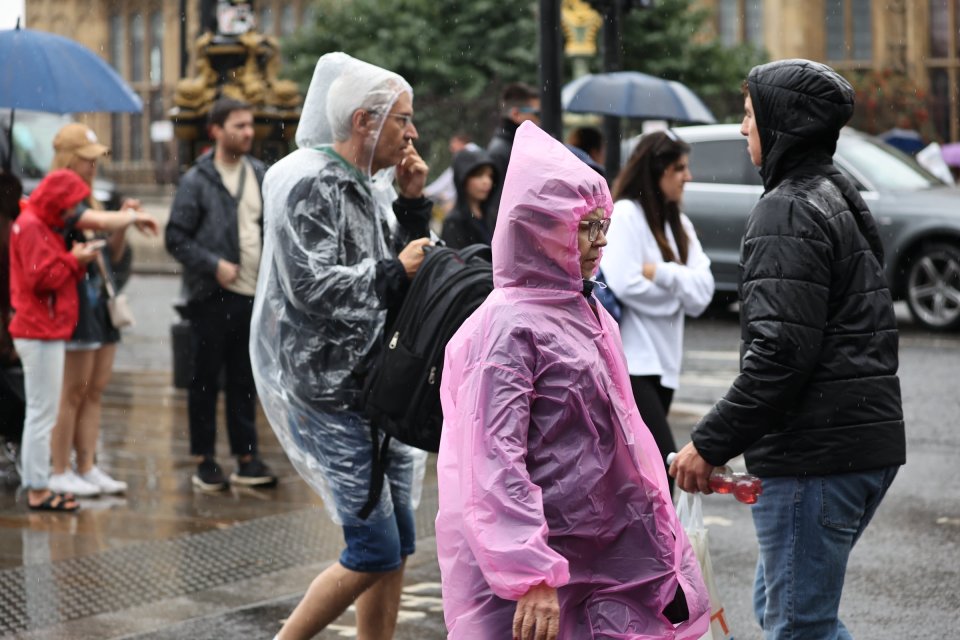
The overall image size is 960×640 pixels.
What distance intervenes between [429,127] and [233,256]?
61.9 feet

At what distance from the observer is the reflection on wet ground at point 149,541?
20.3 feet

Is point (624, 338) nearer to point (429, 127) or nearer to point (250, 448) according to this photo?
point (250, 448)

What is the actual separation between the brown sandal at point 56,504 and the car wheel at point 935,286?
913cm

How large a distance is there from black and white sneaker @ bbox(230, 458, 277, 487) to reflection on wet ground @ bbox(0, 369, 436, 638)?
0.07 m

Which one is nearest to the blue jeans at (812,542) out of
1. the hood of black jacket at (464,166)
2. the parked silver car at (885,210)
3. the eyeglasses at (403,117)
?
the eyeglasses at (403,117)

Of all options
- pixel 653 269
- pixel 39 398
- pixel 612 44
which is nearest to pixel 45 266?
pixel 39 398

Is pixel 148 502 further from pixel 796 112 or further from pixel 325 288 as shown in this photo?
pixel 796 112

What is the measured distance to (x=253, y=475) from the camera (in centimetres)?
834

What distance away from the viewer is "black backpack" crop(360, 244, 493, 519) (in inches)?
178

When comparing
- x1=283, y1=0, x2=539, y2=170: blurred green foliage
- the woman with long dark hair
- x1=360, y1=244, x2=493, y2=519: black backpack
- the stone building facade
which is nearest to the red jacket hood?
the woman with long dark hair

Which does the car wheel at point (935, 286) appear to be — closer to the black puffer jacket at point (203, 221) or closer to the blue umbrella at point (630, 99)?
the blue umbrella at point (630, 99)

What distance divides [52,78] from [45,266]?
4.48ft

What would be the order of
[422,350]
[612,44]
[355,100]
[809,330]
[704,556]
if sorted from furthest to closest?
[612,44], [355,100], [422,350], [704,556], [809,330]

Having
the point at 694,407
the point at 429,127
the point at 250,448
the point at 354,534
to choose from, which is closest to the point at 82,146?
the point at 250,448
